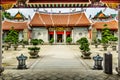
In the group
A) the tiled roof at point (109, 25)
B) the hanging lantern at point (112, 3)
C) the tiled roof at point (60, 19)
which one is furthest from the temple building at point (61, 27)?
the hanging lantern at point (112, 3)

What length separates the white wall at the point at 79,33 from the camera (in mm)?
41688

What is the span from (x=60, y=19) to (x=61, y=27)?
68.8 inches

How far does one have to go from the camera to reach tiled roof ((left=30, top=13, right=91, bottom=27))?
4124cm

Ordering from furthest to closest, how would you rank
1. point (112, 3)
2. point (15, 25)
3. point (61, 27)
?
point (15, 25), point (61, 27), point (112, 3)

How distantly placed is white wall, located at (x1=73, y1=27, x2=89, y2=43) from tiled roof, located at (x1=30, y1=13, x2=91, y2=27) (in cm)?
115

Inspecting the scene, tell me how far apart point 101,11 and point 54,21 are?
10381 millimetres

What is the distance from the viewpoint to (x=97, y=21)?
1702 inches

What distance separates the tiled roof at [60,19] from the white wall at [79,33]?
45.2 inches

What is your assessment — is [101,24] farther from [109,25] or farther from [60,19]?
[60,19]

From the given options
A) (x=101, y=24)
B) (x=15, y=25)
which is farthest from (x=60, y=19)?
(x=15, y=25)

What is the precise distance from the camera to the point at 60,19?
42875mm

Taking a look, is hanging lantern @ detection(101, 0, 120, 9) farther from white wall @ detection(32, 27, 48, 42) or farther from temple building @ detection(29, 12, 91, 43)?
white wall @ detection(32, 27, 48, 42)

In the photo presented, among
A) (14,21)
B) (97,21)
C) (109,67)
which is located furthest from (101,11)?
(109,67)

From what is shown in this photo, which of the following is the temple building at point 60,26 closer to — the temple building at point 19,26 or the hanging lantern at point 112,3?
the temple building at point 19,26
